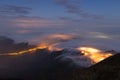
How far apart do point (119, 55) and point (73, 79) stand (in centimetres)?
2193

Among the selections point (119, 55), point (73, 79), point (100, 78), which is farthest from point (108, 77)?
point (119, 55)

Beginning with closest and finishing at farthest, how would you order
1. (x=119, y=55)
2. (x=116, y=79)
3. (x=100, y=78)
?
(x=116, y=79) → (x=100, y=78) → (x=119, y=55)

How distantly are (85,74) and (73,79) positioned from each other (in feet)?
5.01

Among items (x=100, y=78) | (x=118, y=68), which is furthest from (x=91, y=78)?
(x=118, y=68)

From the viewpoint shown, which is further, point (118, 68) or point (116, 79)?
point (118, 68)

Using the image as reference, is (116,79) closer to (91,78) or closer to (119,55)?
(91,78)

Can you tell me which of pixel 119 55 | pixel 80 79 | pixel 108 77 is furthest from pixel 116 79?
pixel 119 55

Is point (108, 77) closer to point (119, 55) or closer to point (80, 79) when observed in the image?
point (80, 79)

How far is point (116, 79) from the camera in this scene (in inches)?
1395

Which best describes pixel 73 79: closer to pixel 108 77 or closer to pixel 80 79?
pixel 80 79

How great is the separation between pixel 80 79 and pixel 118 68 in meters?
4.24

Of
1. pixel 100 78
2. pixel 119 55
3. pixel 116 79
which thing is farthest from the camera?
pixel 119 55

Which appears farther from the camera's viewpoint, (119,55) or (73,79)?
(119,55)

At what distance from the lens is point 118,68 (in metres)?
40.0
